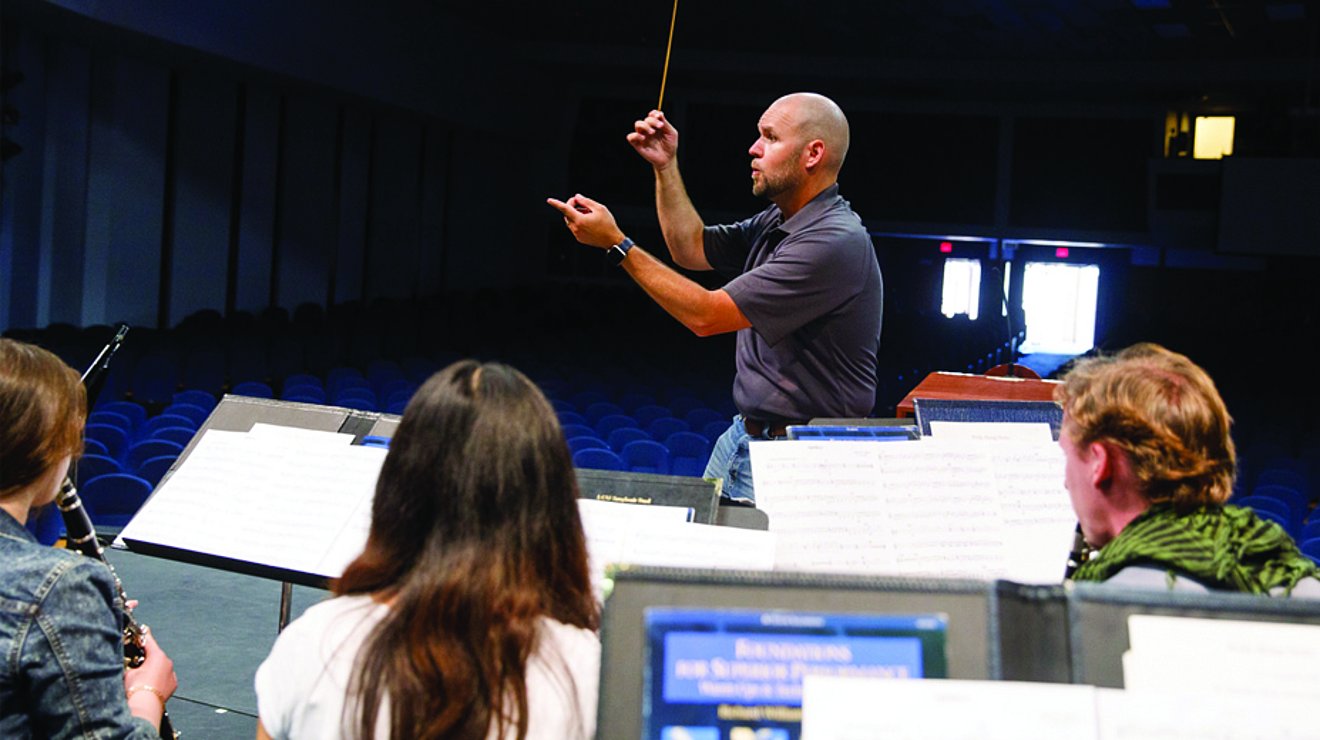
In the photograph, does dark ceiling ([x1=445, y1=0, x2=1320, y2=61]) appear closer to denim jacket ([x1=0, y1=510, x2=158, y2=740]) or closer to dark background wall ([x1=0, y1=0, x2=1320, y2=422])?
dark background wall ([x1=0, y1=0, x2=1320, y2=422])

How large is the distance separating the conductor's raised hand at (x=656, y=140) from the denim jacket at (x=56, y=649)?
5.87 feet

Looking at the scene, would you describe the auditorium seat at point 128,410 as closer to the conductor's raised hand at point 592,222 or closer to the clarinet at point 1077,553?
the conductor's raised hand at point 592,222

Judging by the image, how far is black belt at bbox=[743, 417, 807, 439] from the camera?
3105mm

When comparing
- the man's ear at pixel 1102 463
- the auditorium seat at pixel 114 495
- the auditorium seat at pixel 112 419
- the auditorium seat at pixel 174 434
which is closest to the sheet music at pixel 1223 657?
the man's ear at pixel 1102 463

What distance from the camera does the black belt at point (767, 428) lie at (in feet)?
10.2

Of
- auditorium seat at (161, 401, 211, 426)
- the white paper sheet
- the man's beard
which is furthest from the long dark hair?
auditorium seat at (161, 401, 211, 426)

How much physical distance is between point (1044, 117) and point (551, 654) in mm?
19307

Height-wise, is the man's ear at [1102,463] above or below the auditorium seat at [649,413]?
above

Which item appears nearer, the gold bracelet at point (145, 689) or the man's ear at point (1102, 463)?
the man's ear at point (1102, 463)

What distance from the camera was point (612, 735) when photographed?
1.32 m

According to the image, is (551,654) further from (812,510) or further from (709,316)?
(709,316)

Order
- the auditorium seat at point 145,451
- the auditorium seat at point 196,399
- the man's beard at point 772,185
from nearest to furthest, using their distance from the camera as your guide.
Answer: the man's beard at point 772,185, the auditorium seat at point 145,451, the auditorium seat at point 196,399

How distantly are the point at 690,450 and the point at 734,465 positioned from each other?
4634mm

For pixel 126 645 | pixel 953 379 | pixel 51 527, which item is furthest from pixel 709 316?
pixel 51 527
